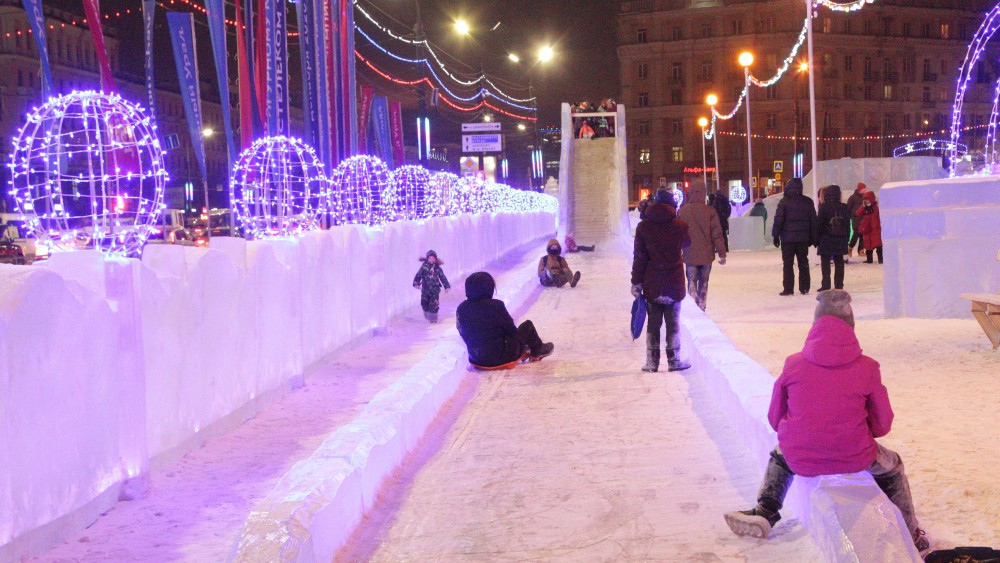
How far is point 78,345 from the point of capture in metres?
4.88

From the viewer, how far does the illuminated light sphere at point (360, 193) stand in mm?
13289

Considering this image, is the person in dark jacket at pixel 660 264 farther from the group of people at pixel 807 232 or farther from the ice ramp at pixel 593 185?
the ice ramp at pixel 593 185

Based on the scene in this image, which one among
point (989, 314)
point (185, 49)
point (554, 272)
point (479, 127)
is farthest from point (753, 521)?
point (479, 127)

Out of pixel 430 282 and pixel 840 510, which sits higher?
pixel 430 282

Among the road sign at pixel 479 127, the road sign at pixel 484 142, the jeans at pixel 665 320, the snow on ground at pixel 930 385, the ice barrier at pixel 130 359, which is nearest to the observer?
the ice barrier at pixel 130 359

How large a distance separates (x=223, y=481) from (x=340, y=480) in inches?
56.0

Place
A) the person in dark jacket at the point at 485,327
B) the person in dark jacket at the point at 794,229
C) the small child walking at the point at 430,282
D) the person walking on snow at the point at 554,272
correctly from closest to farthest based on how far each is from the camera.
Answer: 1. the person in dark jacket at the point at 485,327
2. the small child walking at the point at 430,282
3. the person in dark jacket at the point at 794,229
4. the person walking on snow at the point at 554,272

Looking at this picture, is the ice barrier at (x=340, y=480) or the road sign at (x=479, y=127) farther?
the road sign at (x=479, y=127)

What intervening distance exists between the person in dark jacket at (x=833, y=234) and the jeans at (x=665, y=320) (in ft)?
21.1

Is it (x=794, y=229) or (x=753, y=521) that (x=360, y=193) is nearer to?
(x=794, y=229)

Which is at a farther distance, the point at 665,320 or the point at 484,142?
the point at 484,142

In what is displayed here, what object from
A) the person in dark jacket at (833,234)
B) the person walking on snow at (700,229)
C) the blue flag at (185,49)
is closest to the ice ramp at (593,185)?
the blue flag at (185,49)

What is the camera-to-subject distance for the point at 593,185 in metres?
36.2

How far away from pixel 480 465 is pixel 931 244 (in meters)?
7.53
